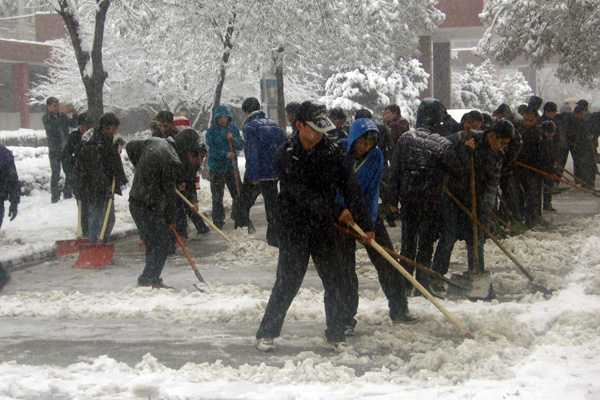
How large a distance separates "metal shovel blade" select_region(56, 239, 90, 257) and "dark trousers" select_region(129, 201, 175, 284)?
257 cm

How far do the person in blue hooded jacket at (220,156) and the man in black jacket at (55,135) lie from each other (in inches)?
148

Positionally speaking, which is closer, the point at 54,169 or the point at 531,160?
the point at 531,160

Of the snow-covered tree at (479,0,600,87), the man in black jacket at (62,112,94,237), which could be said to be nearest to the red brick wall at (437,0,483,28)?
the snow-covered tree at (479,0,600,87)

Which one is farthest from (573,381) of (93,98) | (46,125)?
(46,125)

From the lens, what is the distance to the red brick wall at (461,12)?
3089cm

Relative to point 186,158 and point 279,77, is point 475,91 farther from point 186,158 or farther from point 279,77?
point 186,158

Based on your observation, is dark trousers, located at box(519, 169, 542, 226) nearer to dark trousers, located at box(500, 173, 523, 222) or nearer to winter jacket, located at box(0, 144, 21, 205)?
dark trousers, located at box(500, 173, 523, 222)

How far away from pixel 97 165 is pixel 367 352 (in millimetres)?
5591

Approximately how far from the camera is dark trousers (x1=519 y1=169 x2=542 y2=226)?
10.9 m

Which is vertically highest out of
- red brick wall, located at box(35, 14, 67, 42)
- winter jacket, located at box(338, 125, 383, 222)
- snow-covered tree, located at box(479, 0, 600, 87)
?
red brick wall, located at box(35, 14, 67, 42)

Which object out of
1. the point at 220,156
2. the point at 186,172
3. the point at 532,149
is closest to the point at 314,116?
the point at 186,172

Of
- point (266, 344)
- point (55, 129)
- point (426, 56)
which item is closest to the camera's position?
point (266, 344)

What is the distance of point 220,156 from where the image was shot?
11.7 m

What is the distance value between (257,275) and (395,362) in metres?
3.75
